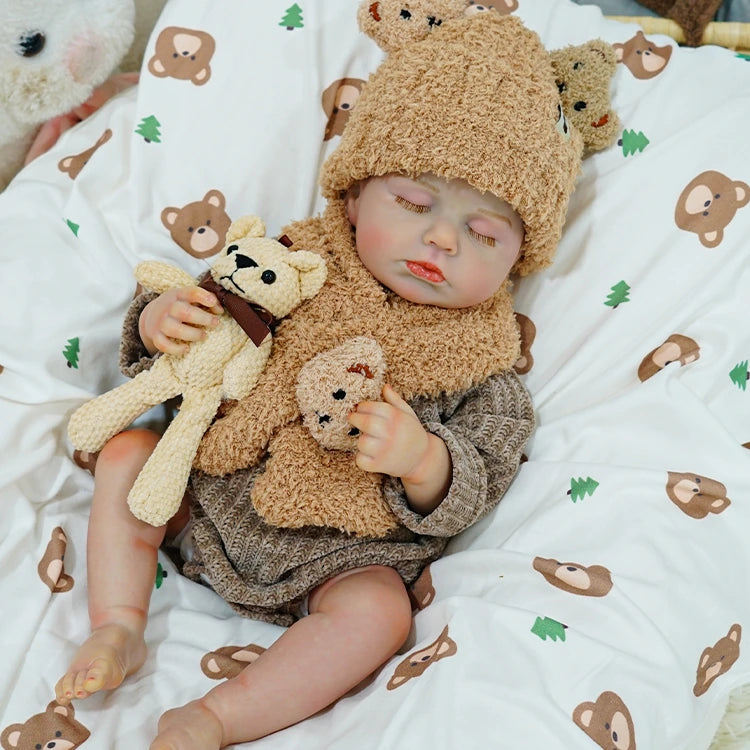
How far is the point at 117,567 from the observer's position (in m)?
0.98

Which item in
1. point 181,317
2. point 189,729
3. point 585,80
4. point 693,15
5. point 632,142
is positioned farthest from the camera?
point 693,15

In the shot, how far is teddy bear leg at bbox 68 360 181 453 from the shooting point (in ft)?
3.26

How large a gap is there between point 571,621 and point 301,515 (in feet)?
1.03

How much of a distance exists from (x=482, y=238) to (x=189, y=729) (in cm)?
61

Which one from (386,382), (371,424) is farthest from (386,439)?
(386,382)

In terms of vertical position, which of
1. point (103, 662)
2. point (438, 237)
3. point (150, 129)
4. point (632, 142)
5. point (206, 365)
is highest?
point (632, 142)

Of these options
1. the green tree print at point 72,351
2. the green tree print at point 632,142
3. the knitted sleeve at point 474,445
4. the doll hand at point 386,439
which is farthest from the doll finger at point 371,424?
the green tree print at point 632,142

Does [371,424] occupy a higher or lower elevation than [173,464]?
higher

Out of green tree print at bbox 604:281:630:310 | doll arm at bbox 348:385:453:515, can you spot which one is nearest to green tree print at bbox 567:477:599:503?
doll arm at bbox 348:385:453:515

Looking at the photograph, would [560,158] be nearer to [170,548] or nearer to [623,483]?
[623,483]

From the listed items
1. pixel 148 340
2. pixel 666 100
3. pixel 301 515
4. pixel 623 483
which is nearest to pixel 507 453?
pixel 623 483

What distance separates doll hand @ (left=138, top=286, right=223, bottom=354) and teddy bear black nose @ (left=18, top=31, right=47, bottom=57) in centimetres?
49

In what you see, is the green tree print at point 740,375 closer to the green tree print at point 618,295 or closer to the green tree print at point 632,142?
the green tree print at point 618,295

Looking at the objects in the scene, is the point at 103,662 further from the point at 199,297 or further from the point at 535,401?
the point at 535,401
